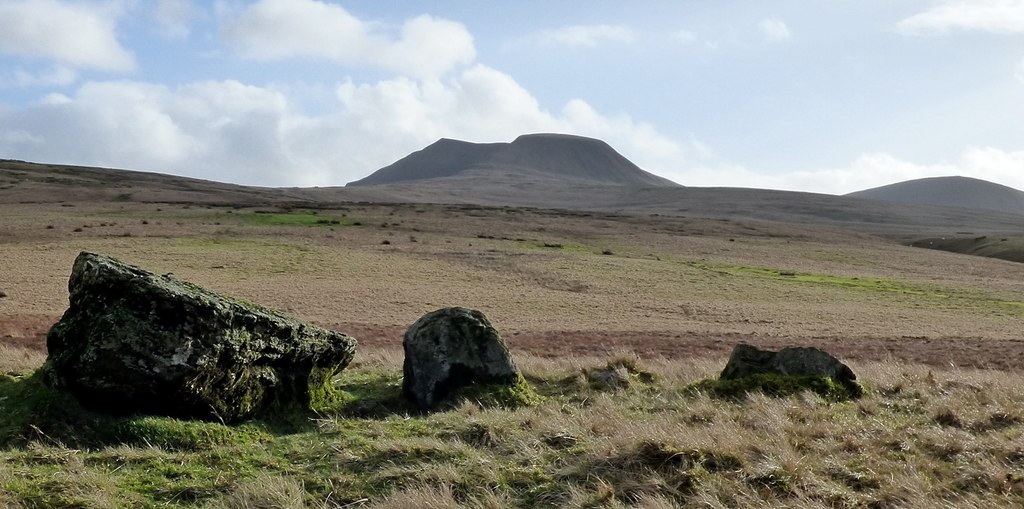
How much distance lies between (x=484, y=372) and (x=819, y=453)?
18.6 ft

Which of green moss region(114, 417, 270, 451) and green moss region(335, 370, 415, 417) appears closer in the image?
green moss region(114, 417, 270, 451)

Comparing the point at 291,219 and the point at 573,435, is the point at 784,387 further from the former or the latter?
the point at 291,219

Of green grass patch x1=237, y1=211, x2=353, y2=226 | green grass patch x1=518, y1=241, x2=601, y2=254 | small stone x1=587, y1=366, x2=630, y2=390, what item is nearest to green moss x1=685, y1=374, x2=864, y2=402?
small stone x1=587, y1=366, x2=630, y2=390

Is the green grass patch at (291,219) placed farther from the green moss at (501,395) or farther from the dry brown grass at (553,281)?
the green moss at (501,395)

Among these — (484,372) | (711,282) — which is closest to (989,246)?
(711,282)

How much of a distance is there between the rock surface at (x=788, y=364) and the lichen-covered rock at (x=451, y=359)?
3.95m

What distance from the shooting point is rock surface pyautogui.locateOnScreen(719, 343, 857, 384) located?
12445 mm

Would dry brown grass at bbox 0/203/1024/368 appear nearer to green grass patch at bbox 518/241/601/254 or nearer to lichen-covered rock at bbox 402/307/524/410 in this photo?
green grass patch at bbox 518/241/601/254

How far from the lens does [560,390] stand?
512 inches

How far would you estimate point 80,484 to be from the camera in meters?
7.31

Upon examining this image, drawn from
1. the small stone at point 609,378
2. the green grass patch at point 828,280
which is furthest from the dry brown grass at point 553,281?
the small stone at point 609,378

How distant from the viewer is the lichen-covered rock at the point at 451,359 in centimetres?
1220

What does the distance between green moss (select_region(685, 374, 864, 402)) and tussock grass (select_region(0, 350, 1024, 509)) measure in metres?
0.59

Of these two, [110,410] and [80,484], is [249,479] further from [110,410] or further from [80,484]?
[110,410]
